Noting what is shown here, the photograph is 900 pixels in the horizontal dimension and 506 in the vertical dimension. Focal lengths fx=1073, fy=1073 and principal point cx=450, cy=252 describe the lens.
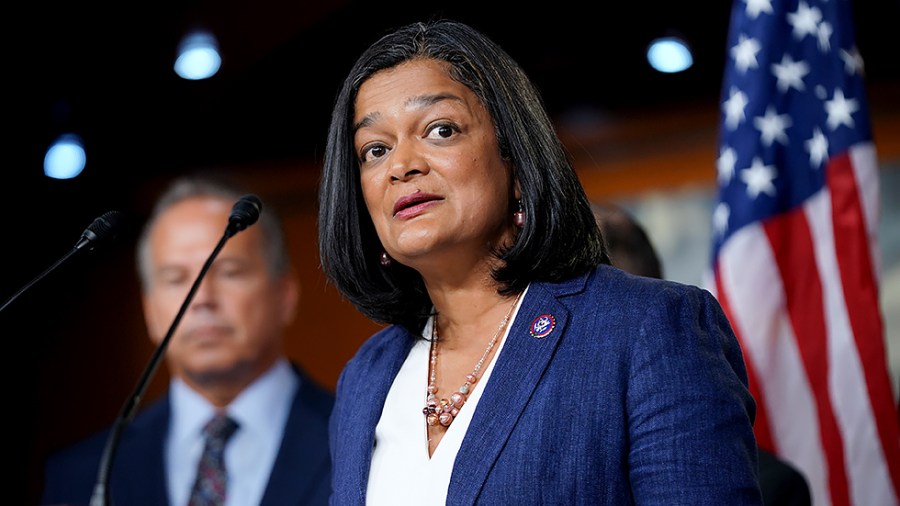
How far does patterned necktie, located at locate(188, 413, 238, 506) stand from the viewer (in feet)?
8.11

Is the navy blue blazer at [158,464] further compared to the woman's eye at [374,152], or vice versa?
the navy blue blazer at [158,464]

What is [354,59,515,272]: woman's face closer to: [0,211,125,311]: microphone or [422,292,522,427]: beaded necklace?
[422,292,522,427]: beaded necklace

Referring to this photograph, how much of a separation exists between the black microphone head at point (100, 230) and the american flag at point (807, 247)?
152 centimetres

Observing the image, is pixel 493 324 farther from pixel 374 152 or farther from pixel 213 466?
pixel 213 466

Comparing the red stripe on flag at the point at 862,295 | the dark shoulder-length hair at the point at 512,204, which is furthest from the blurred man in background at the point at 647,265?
the dark shoulder-length hair at the point at 512,204

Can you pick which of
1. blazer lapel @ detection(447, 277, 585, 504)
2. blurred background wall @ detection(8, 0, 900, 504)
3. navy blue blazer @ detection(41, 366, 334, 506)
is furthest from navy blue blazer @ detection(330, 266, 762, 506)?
blurred background wall @ detection(8, 0, 900, 504)

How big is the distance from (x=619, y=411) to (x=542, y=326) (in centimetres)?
18

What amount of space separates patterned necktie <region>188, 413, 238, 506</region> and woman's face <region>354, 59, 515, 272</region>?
3.62 ft

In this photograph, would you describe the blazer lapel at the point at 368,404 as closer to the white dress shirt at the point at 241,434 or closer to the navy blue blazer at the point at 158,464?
the navy blue blazer at the point at 158,464

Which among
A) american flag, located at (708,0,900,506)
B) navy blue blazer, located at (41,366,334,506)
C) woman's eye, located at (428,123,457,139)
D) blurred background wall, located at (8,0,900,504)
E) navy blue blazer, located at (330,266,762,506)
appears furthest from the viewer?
blurred background wall, located at (8,0,900,504)

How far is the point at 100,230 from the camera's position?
1578 mm

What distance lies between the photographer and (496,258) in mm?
1605

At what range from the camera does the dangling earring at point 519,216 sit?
5.18 feet

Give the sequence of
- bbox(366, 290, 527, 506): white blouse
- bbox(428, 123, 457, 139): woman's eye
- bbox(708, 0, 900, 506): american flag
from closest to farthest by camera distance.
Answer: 1. bbox(366, 290, 527, 506): white blouse
2. bbox(428, 123, 457, 139): woman's eye
3. bbox(708, 0, 900, 506): american flag
